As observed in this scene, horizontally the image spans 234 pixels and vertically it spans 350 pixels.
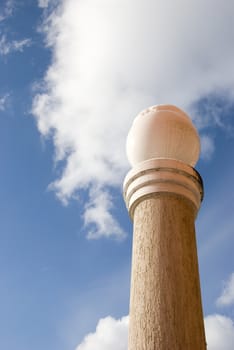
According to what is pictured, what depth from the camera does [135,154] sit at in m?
6.35

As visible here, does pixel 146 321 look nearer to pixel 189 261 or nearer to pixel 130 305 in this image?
pixel 130 305

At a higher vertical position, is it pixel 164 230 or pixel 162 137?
pixel 162 137

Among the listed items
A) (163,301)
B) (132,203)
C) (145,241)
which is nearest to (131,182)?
(132,203)

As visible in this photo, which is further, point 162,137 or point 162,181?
point 162,137

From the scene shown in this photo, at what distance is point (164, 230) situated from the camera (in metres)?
5.53

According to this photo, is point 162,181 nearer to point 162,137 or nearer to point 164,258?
point 162,137

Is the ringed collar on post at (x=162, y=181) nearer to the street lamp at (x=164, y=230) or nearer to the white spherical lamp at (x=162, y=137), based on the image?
the street lamp at (x=164, y=230)

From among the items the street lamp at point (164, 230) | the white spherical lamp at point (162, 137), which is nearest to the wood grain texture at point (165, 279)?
the street lamp at point (164, 230)

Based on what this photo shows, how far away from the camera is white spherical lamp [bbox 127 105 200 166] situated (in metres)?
6.20

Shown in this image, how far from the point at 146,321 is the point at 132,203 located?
167cm

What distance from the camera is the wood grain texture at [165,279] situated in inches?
190

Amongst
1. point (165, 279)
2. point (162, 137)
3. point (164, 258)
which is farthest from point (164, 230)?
point (162, 137)

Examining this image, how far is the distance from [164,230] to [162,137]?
1368 millimetres

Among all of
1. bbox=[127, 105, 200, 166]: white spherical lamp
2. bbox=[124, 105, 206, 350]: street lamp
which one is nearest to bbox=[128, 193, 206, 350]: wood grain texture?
bbox=[124, 105, 206, 350]: street lamp
